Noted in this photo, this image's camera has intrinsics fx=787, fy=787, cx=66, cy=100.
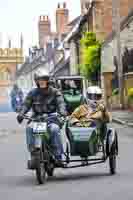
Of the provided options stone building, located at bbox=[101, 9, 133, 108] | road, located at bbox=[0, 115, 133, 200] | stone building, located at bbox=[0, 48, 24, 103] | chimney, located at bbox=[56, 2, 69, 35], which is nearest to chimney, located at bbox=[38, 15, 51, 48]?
chimney, located at bbox=[56, 2, 69, 35]

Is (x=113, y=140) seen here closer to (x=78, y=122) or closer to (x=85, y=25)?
(x=78, y=122)

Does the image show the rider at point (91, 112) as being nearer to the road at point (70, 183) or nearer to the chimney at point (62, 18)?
the road at point (70, 183)

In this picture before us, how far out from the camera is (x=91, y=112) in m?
12.5

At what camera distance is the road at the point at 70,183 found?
1027 centimetres

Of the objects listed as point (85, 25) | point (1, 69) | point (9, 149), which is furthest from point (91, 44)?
point (1, 69)

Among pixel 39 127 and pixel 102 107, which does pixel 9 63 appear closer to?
pixel 102 107

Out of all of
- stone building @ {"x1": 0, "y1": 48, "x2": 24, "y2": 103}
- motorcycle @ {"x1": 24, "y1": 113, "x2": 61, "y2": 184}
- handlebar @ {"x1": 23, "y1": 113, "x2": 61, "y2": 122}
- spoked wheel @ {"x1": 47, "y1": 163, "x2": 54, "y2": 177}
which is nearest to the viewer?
motorcycle @ {"x1": 24, "y1": 113, "x2": 61, "y2": 184}

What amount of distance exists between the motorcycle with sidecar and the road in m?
0.24

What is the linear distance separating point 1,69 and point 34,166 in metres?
135

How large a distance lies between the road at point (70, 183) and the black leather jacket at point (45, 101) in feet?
3.56

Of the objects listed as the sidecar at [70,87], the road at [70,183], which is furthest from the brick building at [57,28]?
the road at [70,183]

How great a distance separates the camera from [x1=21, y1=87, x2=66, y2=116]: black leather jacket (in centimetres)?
1196

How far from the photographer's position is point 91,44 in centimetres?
5738

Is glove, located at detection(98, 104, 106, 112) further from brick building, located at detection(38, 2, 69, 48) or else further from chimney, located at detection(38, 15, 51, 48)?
chimney, located at detection(38, 15, 51, 48)
